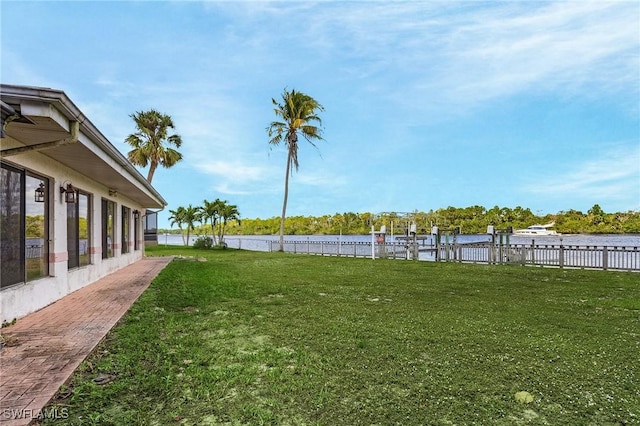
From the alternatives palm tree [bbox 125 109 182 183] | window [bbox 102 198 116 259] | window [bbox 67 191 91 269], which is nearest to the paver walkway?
window [bbox 67 191 91 269]

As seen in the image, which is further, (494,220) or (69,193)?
(494,220)

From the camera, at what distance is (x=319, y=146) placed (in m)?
25.5

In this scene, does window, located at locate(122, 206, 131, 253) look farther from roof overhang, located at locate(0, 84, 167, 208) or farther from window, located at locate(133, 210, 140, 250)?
roof overhang, located at locate(0, 84, 167, 208)

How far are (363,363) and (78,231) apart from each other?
7.44 metres

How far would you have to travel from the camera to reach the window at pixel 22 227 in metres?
5.29

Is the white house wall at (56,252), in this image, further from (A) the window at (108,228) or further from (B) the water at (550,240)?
(B) the water at (550,240)

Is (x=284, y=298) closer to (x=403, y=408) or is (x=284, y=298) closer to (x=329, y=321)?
(x=329, y=321)

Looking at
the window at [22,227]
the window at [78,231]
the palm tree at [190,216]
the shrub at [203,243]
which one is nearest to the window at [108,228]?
the window at [78,231]

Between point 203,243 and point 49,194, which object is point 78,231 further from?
point 203,243

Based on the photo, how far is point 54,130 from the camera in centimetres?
470

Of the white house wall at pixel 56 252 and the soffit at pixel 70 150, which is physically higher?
the soffit at pixel 70 150

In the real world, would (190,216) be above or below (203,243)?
above

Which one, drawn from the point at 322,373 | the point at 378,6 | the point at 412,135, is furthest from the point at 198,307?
the point at 412,135

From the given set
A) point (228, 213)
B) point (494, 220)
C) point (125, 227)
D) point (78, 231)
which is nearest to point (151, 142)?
point (228, 213)
